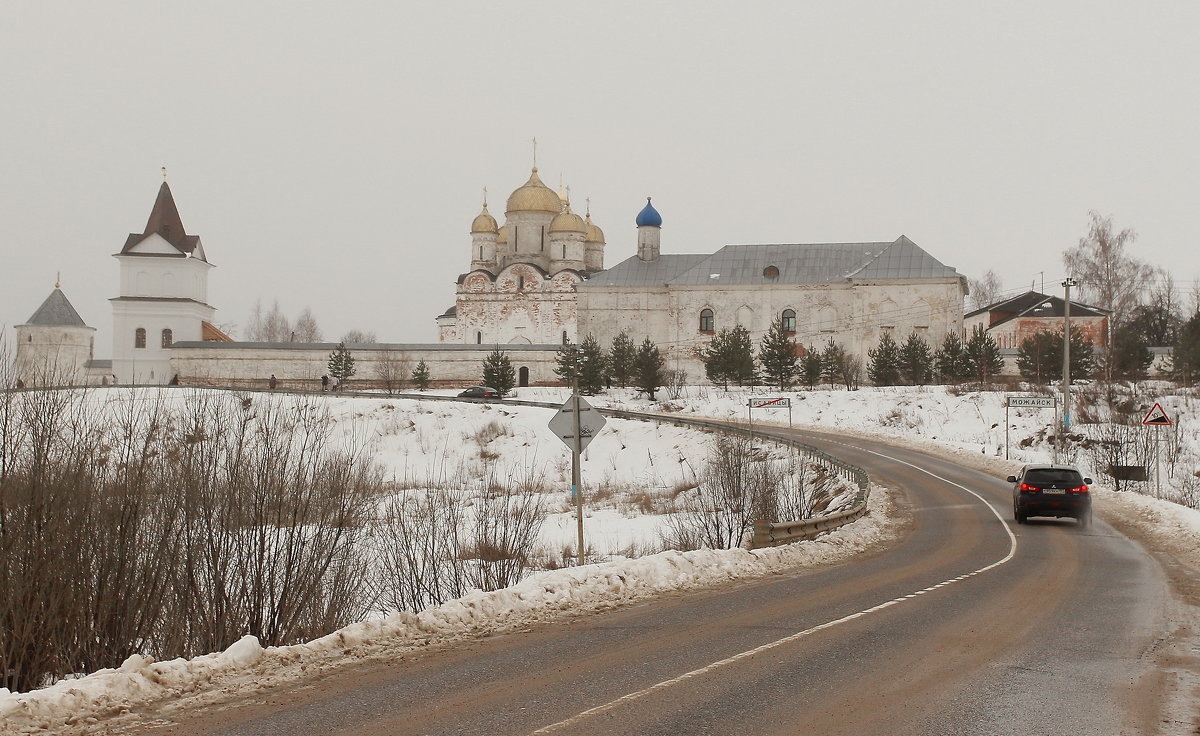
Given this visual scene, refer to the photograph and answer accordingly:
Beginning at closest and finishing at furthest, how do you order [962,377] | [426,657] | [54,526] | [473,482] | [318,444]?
[426,657]
[54,526]
[318,444]
[473,482]
[962,377]

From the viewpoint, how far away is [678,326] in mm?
76062

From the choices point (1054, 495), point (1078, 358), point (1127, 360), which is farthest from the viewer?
point (1078, 358)

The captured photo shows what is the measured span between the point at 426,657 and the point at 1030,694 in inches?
191

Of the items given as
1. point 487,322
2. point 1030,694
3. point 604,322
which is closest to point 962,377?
point 604,322

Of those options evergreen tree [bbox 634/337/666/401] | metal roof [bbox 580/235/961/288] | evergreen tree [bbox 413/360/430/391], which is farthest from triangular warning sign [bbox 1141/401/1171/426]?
metal roof [bbox 580/235/961/288]

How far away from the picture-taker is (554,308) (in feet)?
269

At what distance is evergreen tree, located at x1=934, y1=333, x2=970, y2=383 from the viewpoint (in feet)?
202

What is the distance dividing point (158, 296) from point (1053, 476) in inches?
2491

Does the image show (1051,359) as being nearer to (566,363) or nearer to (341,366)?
(566,363)

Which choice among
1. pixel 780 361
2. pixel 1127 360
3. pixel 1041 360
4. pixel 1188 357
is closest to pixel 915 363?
pixel 1041 360

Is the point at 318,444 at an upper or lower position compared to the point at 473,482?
upper

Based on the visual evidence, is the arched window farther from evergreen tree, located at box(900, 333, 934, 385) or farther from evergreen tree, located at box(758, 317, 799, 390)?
evergreen tree, located at box(900, 333, 934, 385)

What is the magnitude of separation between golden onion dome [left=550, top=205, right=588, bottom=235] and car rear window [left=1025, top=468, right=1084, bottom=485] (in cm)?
6501

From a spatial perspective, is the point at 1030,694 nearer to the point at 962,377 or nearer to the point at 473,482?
the point at 473,482
